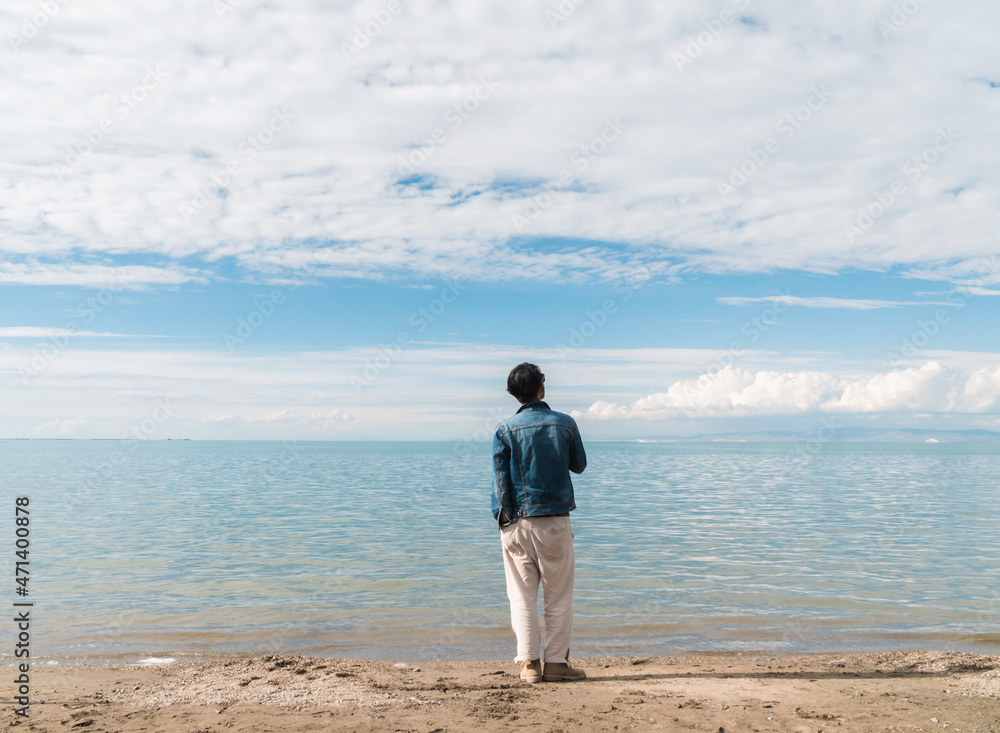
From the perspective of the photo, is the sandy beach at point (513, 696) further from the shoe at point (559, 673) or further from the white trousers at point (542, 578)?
the white trousers at point (542, 578)

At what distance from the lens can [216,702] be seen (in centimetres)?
530

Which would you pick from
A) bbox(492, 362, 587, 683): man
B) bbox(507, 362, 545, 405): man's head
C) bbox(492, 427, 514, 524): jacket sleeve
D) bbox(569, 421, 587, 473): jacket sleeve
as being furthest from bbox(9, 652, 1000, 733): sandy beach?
bbox(507, 362, 545, 405): man's head

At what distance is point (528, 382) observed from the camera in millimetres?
5953

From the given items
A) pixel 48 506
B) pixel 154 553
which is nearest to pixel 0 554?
pixel 154 553

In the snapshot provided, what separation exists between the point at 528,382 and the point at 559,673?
2.47 m

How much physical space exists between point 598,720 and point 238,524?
17.1 meters

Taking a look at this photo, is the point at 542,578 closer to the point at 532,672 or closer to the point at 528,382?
the point at 532,672

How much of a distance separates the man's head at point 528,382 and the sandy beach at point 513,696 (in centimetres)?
238

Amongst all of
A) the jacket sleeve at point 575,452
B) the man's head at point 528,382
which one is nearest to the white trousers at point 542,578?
the jacket sleeve at point 575,452

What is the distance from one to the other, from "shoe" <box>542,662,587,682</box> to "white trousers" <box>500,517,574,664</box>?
1.8 inches

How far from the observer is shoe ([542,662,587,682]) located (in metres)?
5.81

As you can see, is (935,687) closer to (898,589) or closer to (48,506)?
(898,589)

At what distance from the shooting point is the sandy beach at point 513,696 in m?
4.81

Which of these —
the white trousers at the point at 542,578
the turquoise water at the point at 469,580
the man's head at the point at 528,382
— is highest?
the man's head at the point at 528,382
